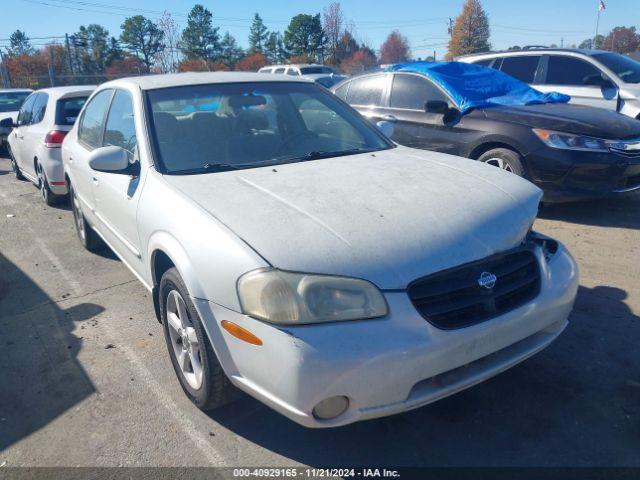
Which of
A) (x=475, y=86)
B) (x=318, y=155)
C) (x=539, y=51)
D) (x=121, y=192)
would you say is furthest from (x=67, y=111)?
(x=539, y=51)

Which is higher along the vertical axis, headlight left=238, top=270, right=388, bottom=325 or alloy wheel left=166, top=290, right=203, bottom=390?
headlight left=238, top=270, right=388, bottom=325

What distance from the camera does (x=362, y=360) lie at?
2.03m

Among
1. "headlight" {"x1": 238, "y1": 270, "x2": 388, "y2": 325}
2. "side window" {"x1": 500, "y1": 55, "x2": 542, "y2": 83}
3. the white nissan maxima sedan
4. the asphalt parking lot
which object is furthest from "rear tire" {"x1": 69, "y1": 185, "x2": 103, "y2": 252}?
"side window" {"x1": 500, "y1": 55, "x2": 542, "y2": 83}

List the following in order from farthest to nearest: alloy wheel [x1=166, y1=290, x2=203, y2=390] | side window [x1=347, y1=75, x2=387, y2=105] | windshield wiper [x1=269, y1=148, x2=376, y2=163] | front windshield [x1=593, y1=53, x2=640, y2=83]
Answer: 1. front windshield [x1=593, y1=53, x2=640, y2=83]
2. side window [x1=347, y1=75, x2=387, y2=105]
3. windshield wiper [x1=269, y1=148, x2=376, y2=163]
4. alloy wheel [x1=166, y1=290, x2=203, y2=390]

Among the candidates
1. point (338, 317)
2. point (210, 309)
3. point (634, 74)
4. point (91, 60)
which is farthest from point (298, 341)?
point (91, 60)

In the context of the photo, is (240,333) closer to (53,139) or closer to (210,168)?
(210,168)

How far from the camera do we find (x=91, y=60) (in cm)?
5641

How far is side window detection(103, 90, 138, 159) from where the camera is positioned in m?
3.56

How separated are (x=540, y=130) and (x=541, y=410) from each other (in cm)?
360

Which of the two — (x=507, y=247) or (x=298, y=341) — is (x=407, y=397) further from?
(x=507, y=247)

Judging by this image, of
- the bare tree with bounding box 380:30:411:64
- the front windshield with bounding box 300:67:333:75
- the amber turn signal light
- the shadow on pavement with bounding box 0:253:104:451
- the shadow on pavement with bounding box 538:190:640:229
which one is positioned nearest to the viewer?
the amber turn signal light

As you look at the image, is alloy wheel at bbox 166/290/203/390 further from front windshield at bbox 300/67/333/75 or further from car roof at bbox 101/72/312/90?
front windshield at bbox 300/67/333/75

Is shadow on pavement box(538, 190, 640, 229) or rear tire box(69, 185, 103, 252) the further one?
shadow on pavement box(538, 190, 640, 229)

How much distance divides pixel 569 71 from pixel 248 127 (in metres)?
6.55
